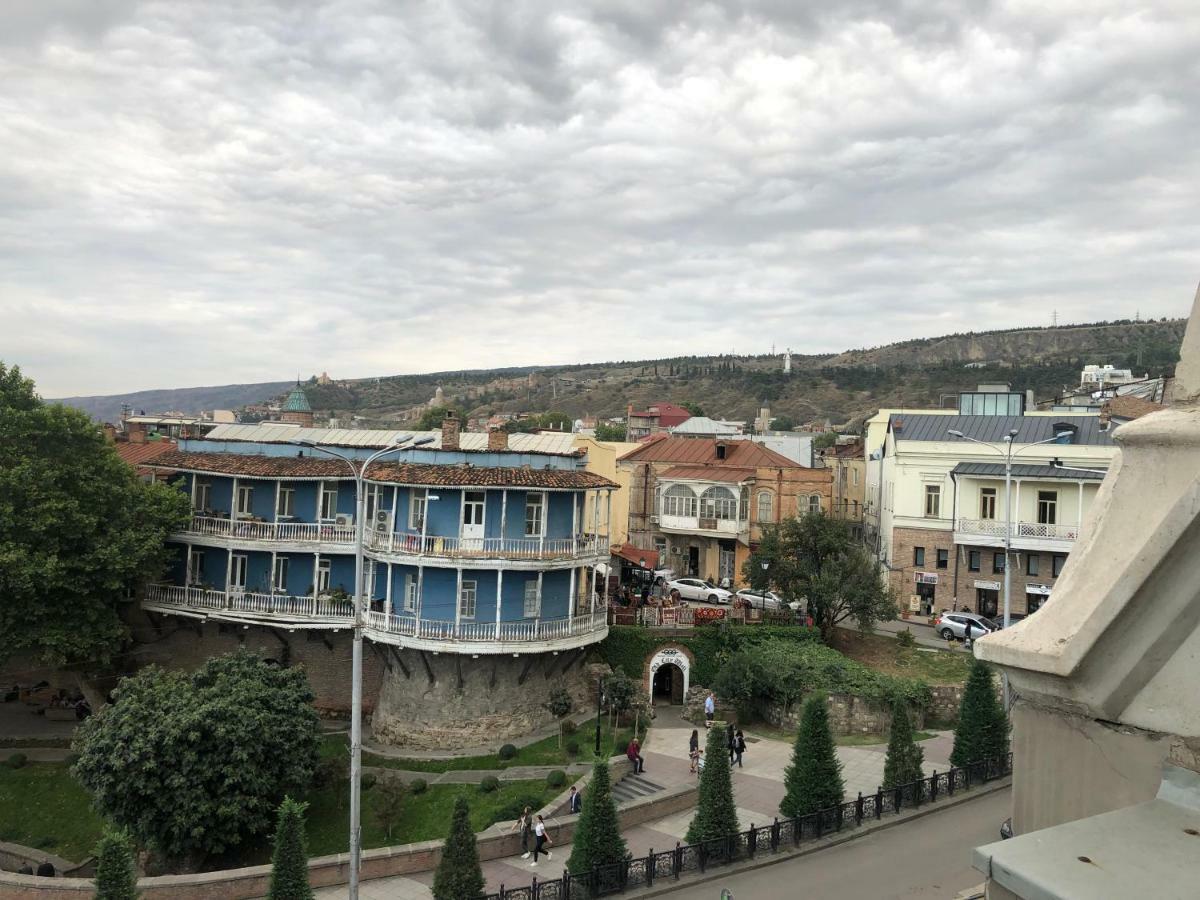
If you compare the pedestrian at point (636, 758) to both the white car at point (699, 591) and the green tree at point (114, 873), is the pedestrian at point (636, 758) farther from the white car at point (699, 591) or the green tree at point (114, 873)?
the white car at point (699, 591)

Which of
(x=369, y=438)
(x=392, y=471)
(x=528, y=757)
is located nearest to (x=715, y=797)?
(x=528, y=757)

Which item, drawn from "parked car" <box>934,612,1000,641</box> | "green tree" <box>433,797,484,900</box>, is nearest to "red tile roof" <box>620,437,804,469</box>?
"parked car" <box>934,612,1000,641</box>

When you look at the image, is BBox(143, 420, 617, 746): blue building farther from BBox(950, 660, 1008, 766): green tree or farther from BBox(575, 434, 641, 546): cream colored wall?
BBox(575, 434, 641, 546): cream colored wall

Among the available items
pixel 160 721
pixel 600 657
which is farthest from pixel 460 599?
pixel 160 721

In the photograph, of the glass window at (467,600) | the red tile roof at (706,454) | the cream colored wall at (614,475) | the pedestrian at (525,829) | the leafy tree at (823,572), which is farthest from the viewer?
the red tile roof at (706,454)

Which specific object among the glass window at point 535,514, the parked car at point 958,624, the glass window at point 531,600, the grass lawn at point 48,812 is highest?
the glass window at point 535,514

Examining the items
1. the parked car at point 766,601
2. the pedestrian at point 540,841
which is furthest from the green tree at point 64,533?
the parked car at point 766,601

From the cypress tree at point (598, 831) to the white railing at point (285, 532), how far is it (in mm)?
17597

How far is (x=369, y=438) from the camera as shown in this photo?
3634 cm

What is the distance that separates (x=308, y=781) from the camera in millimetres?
24359

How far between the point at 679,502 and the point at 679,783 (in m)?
25.7

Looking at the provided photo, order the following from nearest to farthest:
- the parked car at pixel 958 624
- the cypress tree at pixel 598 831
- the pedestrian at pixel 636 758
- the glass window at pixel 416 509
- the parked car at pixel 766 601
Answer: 1. the cypress tree at pixel 598 831
2. the pedestrian at pixel 636 758
3. the glass window at pixel 416 509
4. the parked car at pixel 766 601
5. the parked car at pixel 958 624

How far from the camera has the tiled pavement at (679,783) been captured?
2020cm

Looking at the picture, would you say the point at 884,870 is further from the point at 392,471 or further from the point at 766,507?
the point at 766,507
